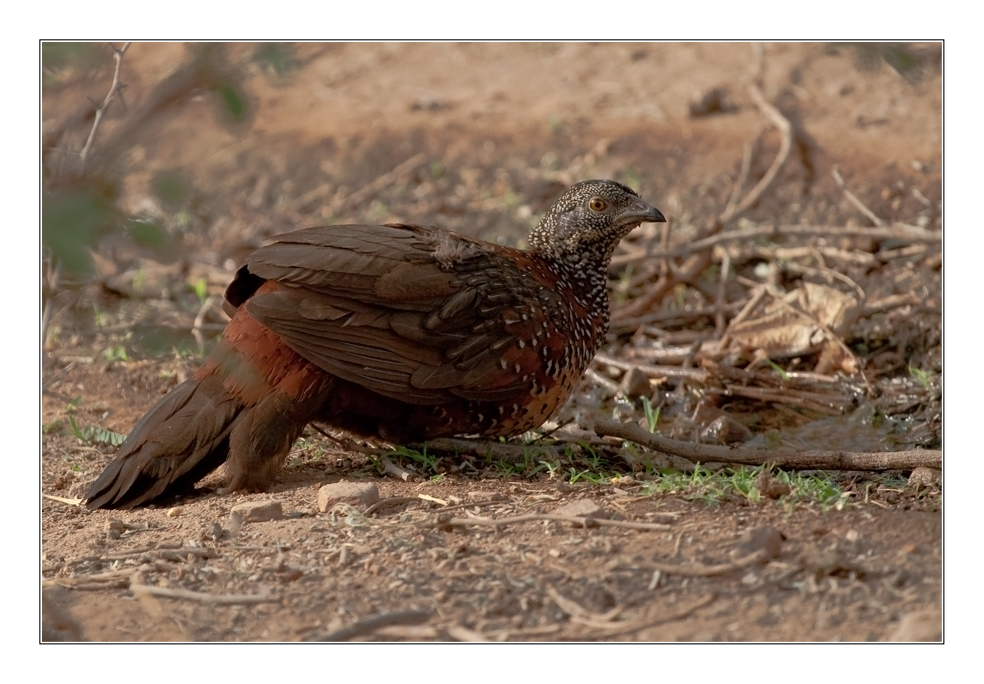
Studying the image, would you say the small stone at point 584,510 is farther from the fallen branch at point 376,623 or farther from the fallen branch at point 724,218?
the fallen branch at point 724,218

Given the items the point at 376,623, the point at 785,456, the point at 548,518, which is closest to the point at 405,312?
the point at 548,518

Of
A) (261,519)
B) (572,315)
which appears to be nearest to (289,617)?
(261,519)

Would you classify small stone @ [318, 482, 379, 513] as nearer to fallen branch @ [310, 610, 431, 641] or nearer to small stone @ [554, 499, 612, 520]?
small stone @ [554, 499, 612, 520]

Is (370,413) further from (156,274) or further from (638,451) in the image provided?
(156,274)

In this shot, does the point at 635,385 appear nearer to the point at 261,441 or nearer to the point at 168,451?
the point at 261,441

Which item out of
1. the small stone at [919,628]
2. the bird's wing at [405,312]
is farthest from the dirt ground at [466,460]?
the bird's wing at [405,312]

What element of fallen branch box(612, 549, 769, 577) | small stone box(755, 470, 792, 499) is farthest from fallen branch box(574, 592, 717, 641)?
→ small stone box(755, 470, 792, 499)
